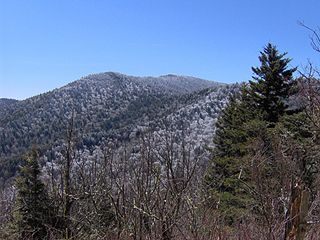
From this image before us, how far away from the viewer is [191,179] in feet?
19.7

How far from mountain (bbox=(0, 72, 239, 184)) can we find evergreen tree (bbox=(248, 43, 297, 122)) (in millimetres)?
76552

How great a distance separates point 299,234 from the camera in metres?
4.19

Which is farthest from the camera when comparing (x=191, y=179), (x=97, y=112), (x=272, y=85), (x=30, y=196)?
(x=97, y=112)

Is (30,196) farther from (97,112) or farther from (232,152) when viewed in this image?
(97,112)

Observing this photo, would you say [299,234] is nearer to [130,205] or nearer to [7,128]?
[130,205]

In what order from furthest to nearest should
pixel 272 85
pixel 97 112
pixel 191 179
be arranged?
1. pixel 97 112
2. pixel 272 85
3. pixel 191 179

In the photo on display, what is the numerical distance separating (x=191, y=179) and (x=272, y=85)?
57.5 feet

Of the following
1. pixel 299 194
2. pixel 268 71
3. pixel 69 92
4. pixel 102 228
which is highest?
pixel 69 92

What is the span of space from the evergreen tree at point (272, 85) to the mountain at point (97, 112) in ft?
251

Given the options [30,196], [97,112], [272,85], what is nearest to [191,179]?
[30,196]

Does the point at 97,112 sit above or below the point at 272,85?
above

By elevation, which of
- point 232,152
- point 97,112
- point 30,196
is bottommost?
point 30,196

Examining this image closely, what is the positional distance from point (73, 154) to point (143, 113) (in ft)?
468

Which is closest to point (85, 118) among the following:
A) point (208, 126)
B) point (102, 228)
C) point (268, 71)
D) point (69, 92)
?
point (69, 92)
